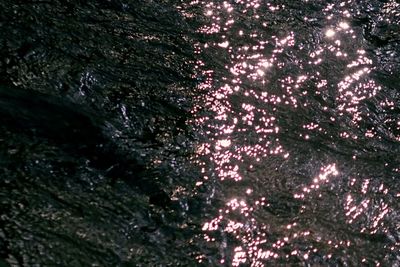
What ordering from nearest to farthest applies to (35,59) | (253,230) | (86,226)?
(86,226), (253,230), (35,59)

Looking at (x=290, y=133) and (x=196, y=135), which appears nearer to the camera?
(x=196, y=135)

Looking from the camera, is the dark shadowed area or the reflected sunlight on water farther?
the reflected sunlight on water

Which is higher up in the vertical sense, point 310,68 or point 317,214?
point 310,68

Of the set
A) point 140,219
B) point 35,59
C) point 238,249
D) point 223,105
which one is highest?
point 35,59

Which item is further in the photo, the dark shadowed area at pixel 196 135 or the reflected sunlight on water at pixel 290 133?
the reflected sunlight on water at pixel 290 133

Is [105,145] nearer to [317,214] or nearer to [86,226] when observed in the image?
[86,226]

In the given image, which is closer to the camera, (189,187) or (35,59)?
(189,187)

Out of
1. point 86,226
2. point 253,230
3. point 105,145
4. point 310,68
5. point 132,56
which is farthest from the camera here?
point 310,68

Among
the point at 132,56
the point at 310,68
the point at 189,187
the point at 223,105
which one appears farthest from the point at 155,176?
the point at 310,68
